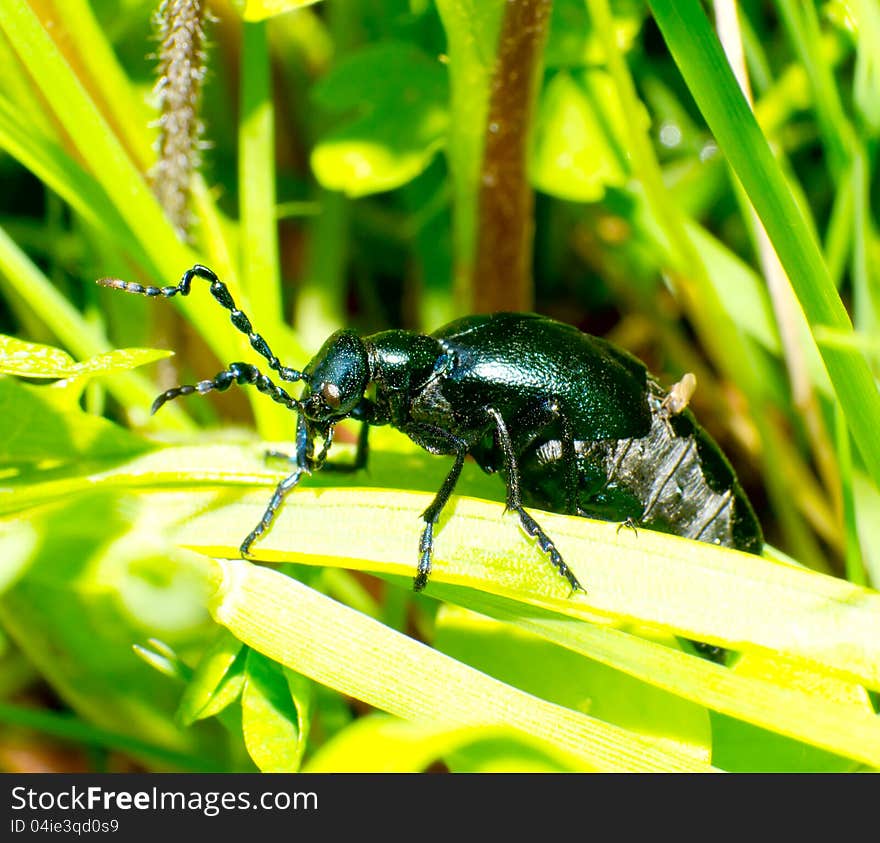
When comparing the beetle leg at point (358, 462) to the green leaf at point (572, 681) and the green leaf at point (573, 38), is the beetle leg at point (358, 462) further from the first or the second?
the green leaf at point (573, 38)

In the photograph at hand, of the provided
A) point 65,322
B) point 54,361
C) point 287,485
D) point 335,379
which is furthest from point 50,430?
point 335,379

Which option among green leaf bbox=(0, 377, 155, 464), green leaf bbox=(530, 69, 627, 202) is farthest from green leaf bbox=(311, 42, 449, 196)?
green leaf bbox=(0, 377, 155, 464)

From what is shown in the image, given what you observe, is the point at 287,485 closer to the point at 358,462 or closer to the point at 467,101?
the point at 358,462

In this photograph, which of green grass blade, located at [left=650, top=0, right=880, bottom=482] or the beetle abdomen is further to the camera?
the beetle abdomen

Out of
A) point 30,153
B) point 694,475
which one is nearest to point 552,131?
point 694,475

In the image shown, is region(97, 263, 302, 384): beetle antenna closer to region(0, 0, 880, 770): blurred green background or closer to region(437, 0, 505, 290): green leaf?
region(0, 0, 880, 770): blurred green background

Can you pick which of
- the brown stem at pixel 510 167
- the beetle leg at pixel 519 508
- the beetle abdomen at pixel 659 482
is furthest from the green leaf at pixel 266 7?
the beetle abdomen at pixel 659 482
